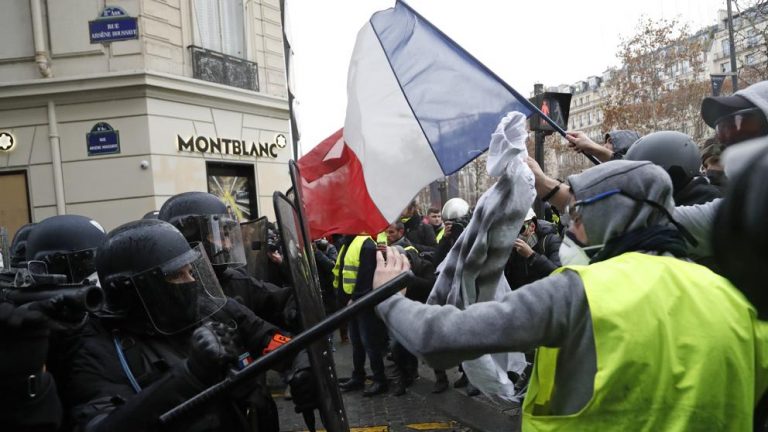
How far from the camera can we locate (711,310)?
1.28 meters

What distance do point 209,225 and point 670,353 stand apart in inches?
114

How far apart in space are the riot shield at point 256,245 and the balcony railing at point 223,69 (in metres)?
6.64

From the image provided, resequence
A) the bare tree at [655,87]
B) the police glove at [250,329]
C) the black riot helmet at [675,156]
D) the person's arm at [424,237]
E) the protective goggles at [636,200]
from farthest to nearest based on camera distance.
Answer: the bare tree at [655,87], the person's arm at [424,237], the black riot helmet at [675,156], the police glove at [250,329], the protective goggles at [636,200]

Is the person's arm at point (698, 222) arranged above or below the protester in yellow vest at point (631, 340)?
above

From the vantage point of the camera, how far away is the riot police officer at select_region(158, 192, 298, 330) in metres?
3.43

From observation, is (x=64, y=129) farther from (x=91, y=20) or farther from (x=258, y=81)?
(x=258, y=81)

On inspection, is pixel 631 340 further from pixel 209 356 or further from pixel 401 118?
pixel 401 118

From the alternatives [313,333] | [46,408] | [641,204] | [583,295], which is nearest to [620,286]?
[583,295]

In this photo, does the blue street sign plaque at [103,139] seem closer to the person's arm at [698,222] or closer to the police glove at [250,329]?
the police glove at [250,329]

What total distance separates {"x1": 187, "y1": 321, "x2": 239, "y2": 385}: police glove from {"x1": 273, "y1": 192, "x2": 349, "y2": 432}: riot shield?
0.33m

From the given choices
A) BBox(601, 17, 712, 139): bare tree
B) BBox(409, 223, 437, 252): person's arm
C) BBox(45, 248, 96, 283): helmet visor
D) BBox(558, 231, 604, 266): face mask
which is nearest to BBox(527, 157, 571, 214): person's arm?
BBox(558, 231, 604, 266): face mask

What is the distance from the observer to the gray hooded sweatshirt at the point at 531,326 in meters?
1.29

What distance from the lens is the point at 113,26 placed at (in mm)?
10062

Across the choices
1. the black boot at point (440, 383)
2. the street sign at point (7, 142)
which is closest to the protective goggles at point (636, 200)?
the black boot at point (440, 383)
